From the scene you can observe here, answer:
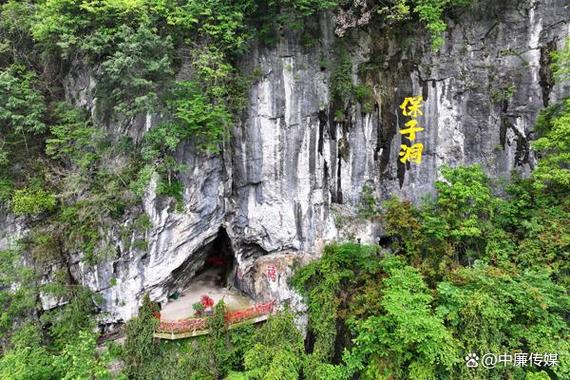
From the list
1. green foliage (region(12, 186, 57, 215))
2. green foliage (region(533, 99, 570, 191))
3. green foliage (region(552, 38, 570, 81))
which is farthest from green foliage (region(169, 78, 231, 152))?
green foliage (region(552, 38, 570, 81))

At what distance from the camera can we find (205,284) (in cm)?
1026

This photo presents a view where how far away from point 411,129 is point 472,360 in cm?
544

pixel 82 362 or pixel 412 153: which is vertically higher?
Answer: pixel 412 153

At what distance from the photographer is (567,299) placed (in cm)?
559

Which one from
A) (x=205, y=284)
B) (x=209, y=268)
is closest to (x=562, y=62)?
(x=205, y=284)

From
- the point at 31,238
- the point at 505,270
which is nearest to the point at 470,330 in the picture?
the point at 505,270

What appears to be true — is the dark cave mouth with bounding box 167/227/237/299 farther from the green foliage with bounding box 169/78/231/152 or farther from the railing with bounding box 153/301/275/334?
the green foliage with bounding box 169/78/231/152

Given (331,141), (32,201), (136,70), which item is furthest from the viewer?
(331,141)

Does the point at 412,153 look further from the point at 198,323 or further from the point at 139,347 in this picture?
the point at 139,347

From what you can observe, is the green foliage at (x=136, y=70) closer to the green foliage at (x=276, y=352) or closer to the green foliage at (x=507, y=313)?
the green foliage at (x=276, y=352)

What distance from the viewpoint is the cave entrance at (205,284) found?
29.1ft

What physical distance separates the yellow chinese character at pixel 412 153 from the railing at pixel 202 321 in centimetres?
553

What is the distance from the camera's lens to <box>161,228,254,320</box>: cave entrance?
8.88 m

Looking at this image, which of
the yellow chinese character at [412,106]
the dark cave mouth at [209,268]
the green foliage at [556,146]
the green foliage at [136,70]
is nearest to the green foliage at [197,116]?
the green foliage at [136,70]
